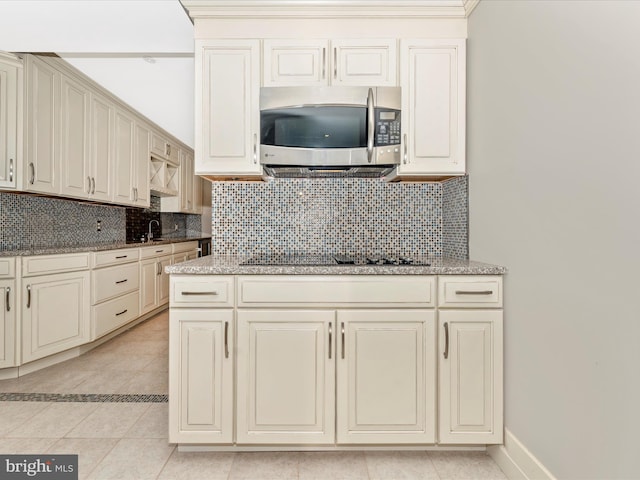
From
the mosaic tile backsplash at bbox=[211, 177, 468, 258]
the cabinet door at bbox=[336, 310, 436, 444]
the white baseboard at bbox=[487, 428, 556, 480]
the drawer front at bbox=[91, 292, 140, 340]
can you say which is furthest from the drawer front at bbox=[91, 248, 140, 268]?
the white baseboard at bbox=[487, 428, 556, 480]

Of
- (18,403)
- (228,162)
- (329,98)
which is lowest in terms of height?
(18,403)

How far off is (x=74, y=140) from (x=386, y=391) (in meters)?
3.43

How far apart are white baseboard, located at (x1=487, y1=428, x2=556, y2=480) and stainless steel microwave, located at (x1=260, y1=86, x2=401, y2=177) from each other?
1.47m

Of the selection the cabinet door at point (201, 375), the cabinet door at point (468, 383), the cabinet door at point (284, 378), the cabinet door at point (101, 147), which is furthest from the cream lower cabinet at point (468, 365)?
the cabinet door at point (101, 147)

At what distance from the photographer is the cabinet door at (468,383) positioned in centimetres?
164

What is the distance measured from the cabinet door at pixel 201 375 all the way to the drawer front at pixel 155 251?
2.69m

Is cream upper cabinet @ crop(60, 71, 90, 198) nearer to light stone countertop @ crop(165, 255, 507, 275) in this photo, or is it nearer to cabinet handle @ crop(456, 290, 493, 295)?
light stone countertop @ crop(165, 255, 507, 275)

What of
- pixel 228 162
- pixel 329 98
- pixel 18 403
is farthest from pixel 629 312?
pixel 18 403

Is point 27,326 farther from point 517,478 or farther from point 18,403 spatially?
point 517,478

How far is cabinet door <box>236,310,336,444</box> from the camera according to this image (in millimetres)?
1629

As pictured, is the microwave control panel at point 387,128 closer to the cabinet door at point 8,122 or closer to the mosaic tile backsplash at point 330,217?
the mosaic tile backsplash at point 330,217

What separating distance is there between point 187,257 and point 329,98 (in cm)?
402

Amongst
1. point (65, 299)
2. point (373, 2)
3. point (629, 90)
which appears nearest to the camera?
point (629, 90)

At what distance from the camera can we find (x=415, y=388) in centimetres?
163
